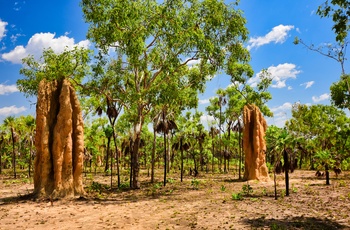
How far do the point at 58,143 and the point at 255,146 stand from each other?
2022cm

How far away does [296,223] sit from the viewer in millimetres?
14352

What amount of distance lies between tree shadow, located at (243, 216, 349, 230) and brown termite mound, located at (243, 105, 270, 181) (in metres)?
16.9

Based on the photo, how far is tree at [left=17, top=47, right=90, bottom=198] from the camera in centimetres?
2116

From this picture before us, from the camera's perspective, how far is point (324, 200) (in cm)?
2028

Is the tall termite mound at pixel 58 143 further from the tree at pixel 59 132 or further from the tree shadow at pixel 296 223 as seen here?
the tree shadow at pixel 296 223

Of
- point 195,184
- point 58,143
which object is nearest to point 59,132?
point 58,143

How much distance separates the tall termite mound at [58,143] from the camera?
21.1m

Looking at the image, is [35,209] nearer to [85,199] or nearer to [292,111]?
[85,199]

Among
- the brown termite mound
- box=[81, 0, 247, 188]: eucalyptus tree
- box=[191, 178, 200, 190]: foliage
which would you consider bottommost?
box=[191, 178, 200, 190]: foliage

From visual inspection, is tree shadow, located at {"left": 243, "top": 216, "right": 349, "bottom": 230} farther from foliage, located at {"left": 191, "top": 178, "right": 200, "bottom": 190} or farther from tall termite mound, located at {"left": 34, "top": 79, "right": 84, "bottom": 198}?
foliage, located at {"left": 191, "top": 178, "right": 200, "bottom": 190}

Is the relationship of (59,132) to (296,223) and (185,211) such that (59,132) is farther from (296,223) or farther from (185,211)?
(296,223)

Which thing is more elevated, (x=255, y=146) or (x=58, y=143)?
(x=58, y=143)

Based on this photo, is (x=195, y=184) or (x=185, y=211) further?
(x=195, y=184)

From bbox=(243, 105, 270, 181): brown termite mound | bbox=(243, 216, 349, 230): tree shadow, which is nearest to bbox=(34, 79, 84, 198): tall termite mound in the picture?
bbox=(243, 216, 349, 230): tree shadow
